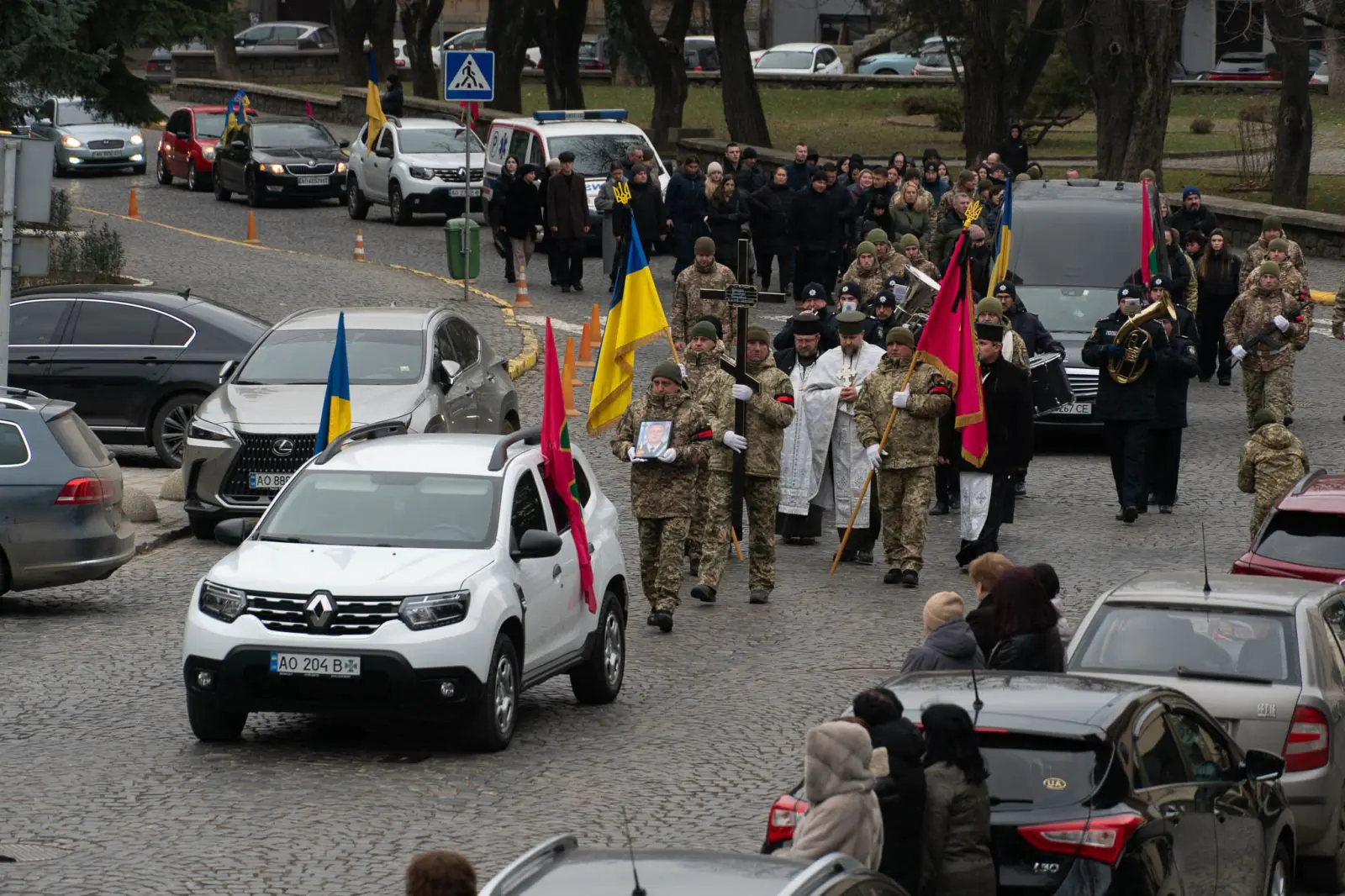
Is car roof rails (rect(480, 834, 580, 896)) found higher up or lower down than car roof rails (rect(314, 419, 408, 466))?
higher up

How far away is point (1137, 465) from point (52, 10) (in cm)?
1299

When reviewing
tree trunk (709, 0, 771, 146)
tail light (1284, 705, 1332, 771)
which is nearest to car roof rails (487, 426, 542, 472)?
tail light (1284, 705, 1332, 771)

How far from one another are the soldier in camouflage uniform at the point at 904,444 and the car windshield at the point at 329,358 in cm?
440

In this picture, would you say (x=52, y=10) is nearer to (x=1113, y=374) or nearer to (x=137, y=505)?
(x=137, y=505)

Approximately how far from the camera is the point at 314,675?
11.1 m

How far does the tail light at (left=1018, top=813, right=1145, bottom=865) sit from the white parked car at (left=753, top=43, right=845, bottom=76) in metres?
65.0

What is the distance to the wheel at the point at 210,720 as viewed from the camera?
37.5ft

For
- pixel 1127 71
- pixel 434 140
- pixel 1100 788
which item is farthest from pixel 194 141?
pixel 1100 788

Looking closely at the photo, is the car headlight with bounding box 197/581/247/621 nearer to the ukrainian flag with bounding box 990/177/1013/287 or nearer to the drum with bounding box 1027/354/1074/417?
the drum with bounding box 1027/354/1074/417

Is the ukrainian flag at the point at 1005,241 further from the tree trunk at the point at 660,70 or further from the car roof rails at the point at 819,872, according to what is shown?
the tree trunk at the point at 660,70

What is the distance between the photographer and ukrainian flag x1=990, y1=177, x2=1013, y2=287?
23.5 m

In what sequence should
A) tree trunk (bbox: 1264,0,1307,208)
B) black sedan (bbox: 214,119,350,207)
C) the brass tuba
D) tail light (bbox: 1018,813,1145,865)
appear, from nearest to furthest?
tail light (bbox: 1018,813,1145,865)
the brass tuba
tree trunk (bbox: 1264,0,1307,208)
black sedan (bbox: 214,119,350,207)

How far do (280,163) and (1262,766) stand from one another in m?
34.6

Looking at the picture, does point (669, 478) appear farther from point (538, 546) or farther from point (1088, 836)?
point (1088, 836)
